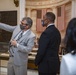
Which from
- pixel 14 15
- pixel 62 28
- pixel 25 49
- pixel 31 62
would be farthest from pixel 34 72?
pixel 25 49

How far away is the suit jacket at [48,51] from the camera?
2516 mm

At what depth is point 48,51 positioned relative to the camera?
257cm

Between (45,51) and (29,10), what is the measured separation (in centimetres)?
286

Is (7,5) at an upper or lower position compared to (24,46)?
upper

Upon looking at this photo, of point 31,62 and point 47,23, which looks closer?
point 47,23

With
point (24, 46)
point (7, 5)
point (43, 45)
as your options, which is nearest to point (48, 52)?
point (43, 45)

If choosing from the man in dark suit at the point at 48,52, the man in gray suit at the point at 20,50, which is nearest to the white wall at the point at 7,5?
the man in gray suit at the point at 20,50

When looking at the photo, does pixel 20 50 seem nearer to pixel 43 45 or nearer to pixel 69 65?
pixel 43 45

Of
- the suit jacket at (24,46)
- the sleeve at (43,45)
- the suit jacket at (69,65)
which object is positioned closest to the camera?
the suit jacket at (69,65)

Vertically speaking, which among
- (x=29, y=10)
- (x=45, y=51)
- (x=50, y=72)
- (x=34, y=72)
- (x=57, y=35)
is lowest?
(x=34, y=72)

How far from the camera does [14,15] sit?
5.20 metres

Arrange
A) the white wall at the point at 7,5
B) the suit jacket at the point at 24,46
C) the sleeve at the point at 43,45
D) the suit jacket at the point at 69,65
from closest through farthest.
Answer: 1. the suit jacket at the point at 69,65
2. the sleeve at the point at 43,45
3. the suit jacket at the point at 24,46
4. the white wall at the point at 7,5

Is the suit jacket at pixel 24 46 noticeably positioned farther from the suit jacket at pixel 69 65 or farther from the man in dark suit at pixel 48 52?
the suit jacket at pixel 69 65

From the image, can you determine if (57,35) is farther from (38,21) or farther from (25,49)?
(38,21)
